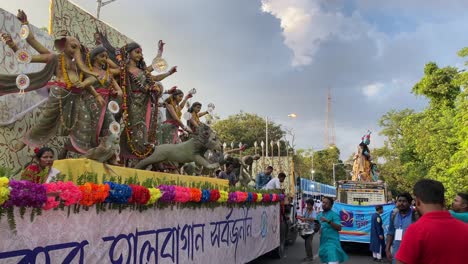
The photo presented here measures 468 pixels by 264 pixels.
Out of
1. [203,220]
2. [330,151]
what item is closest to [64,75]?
[203,220]

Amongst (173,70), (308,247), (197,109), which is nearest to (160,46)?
(173,70)

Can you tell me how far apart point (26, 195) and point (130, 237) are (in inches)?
61.9

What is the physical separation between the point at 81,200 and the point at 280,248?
28.0 feet

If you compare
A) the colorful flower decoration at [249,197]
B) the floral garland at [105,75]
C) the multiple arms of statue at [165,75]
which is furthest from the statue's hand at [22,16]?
the colorful flower decoration at [249,197]

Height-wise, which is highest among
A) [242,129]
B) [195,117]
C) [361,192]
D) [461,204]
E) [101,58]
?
[242,129]

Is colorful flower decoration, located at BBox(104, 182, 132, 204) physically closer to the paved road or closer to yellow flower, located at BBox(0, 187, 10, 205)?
yellow flower, located at BBox(0, 187, 10, 205)

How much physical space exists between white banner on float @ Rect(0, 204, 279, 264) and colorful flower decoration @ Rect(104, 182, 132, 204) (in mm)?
130

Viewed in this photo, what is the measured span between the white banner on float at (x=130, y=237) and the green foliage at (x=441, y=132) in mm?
16371

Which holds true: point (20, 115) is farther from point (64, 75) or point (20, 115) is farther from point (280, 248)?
point (280, 248)

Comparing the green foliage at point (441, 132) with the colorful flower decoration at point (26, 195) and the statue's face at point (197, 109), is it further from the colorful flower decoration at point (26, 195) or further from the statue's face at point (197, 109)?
the colorful flower decoration at point (26, 195)

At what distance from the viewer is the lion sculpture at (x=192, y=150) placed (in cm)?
739

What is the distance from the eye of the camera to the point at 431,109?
30.2 meters

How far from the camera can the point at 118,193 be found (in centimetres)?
416

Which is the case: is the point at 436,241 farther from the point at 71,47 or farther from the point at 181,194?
the point at 71,47
